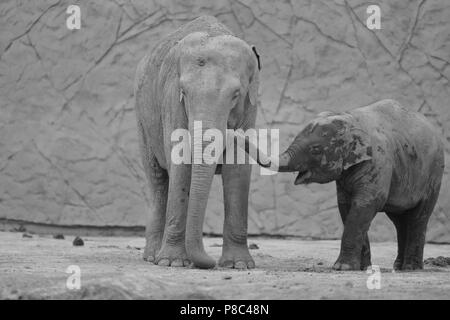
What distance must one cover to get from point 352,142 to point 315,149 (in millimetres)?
254

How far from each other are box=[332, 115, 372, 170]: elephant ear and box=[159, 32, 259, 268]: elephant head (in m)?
0.64

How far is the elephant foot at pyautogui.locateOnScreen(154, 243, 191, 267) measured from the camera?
24.9 ft

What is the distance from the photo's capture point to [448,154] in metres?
11.7

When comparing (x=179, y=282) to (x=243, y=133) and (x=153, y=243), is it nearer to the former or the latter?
(x=243, y=133)

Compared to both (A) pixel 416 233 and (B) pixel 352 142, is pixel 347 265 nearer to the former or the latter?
(B) pixel 352 142

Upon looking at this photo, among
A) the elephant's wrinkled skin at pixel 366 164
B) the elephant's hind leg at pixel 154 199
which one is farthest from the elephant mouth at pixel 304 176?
the elephant's hind leg at pixel 154 199

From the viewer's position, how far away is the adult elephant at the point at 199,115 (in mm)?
7184

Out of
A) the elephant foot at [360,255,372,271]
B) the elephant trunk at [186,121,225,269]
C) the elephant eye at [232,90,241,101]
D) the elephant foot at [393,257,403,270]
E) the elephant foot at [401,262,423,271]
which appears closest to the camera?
the elephant trunk at [186,121,225,269]

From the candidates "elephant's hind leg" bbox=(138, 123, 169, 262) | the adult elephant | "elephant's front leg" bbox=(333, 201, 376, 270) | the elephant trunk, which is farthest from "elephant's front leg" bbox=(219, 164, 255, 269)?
"elephant's hind leg" bbox=(138, 123, 169, 262)

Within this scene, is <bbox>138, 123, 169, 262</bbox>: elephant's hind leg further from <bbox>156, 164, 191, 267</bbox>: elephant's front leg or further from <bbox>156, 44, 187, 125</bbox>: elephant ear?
<bbox>156, 164, 191, 267</bbox>: elephant's front leg

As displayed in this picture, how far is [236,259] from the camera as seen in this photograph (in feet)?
24.8

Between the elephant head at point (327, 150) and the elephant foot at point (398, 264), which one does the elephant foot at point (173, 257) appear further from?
the elephant foot at point (398, 264)

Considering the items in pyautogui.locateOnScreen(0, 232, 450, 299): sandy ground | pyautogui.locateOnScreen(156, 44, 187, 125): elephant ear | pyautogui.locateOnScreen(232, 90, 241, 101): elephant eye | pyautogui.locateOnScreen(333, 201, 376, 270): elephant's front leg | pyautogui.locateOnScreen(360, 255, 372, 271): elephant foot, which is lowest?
pyautogui.locateOnScreen(0, 232, 450, 299): sandy ground
